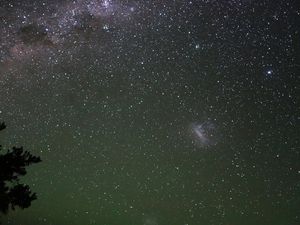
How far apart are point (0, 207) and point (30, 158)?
111cm

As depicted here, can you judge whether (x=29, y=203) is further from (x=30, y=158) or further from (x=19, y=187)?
(x=30, y=158)

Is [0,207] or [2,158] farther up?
[2,158]

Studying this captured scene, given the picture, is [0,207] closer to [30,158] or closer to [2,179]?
[2,179]

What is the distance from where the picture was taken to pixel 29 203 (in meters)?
7.92

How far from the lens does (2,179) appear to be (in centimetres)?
767

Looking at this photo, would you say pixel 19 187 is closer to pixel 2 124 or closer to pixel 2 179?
pixel 2 179

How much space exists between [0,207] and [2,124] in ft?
5.56

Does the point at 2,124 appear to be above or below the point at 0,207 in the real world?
above

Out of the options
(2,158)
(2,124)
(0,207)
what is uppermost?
(2,124)

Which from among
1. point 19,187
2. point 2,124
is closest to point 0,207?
point 19,187

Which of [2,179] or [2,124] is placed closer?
[2,179]

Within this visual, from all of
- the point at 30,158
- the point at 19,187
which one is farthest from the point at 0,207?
the point at 30,158

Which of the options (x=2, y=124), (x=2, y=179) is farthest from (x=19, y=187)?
(x=2, y=124)

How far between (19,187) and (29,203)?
15.7 inches
